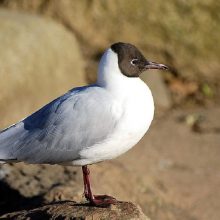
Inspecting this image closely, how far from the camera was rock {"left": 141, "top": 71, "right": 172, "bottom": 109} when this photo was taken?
11.0 m

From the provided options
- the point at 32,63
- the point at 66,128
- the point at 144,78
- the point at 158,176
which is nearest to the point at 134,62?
the point at 66,128

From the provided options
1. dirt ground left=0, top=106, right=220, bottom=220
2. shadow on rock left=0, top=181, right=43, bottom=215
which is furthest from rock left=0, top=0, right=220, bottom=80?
shadow on rock left=0, top=181, right=43, bottom=215

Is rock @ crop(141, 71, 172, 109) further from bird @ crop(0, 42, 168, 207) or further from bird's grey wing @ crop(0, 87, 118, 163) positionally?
bird's grey wing @ crop(0, 87, 118, 163)

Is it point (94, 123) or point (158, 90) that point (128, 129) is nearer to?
point (94, 123)

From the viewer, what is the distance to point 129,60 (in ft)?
18.6

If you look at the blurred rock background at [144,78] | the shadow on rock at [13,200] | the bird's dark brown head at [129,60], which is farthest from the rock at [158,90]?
the bird's dark brown head at [129,60]

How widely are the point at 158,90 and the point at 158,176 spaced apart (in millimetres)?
2489

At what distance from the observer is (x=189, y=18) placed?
1152 centimetres

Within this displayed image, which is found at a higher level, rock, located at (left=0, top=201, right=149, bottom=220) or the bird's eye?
the bird's eye

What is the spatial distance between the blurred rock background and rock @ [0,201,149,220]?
0.67m

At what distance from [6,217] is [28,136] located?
0.57 m

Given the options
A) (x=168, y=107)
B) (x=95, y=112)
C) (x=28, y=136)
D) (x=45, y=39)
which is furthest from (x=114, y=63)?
(x=168, y=107)

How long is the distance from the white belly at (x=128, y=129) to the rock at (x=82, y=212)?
337 millimetres

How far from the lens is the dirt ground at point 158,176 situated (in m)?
6.50
